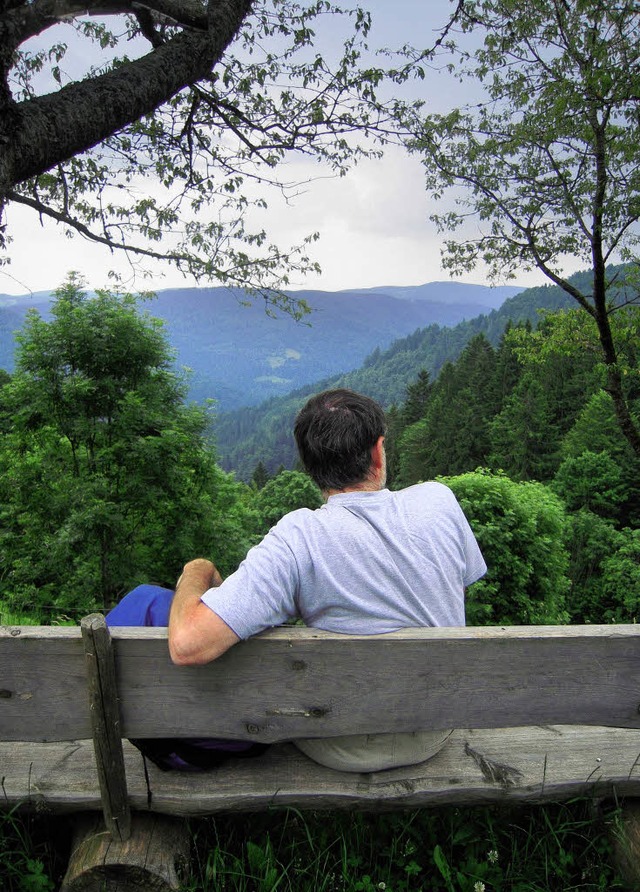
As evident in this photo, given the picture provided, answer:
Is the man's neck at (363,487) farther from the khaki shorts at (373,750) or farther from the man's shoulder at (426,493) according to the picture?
the khaki shorts at (373,750)

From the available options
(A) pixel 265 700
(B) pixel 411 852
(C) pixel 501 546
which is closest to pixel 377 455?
(A) pixel 265 700

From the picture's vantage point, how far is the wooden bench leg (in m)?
1.94

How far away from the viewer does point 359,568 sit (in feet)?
6.11

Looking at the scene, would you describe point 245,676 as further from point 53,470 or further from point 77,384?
point 53,470

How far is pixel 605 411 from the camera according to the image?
42.2 meters

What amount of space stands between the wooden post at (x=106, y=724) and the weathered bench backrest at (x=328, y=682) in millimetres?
38

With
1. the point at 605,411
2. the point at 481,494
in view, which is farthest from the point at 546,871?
the point at 605,411

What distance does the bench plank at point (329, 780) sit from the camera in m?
2.04

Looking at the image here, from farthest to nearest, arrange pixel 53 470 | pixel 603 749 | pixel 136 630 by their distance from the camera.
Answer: pixel 53 470
pixel 603 749
pixel 136 630

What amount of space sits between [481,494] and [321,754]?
348 inches

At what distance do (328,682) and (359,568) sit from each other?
1.16ft

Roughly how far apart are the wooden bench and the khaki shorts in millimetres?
66

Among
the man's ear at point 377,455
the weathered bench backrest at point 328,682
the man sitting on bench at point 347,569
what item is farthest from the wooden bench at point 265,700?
the man's ear at point 377,455

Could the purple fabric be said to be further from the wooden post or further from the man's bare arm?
the man's bare arm
